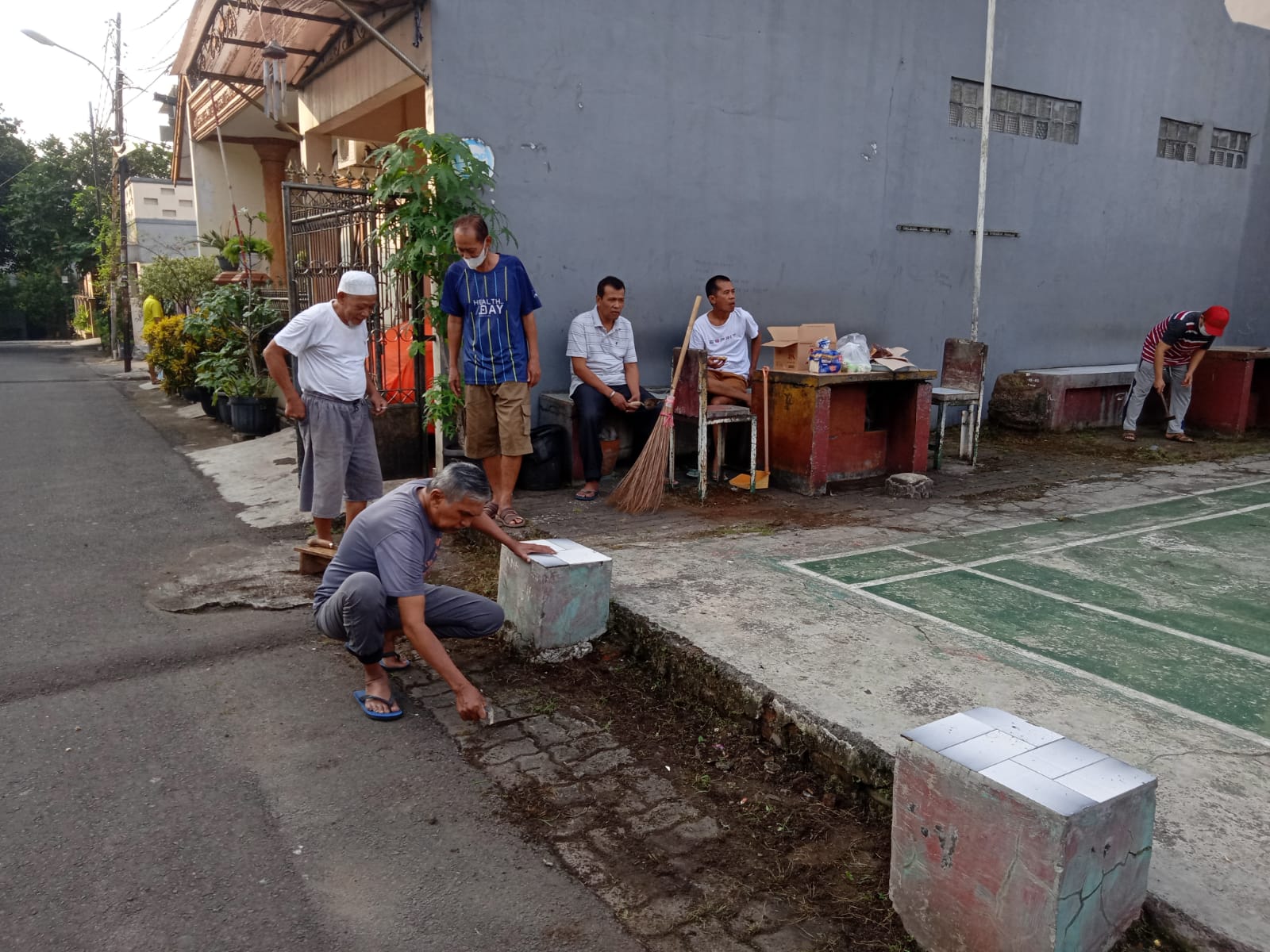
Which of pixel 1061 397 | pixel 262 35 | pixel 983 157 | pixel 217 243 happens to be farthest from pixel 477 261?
pixel 1061 397

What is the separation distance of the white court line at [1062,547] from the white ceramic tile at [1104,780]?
2.59 metres

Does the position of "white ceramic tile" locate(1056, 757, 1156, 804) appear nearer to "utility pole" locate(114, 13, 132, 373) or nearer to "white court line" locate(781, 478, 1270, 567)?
"white court line" locate(781, 478, 1270, 567)

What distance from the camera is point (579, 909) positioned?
8.48 feet

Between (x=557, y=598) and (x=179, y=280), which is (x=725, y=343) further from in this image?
Answer: (x=179, y=280)

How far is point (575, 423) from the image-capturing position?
23.9 feet

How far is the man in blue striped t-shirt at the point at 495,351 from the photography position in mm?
5938

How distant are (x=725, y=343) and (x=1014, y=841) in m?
5.65

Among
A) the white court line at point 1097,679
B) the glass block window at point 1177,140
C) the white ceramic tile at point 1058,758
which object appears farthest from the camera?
the glass block window at point 1177,140

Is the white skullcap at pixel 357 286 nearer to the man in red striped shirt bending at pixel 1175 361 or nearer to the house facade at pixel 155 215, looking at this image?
the man in red striped shirt bending at pixel 1175 361

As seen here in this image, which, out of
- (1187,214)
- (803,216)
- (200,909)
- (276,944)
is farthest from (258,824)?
(1187,214)

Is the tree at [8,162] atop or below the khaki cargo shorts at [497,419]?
atop

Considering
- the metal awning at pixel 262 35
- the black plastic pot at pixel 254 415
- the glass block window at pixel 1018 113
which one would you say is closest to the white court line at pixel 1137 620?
the metal awning at pixel 262 35

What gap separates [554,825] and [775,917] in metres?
0.78

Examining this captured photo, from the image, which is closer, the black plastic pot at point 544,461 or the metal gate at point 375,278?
the black plastic pot at point 544,461
